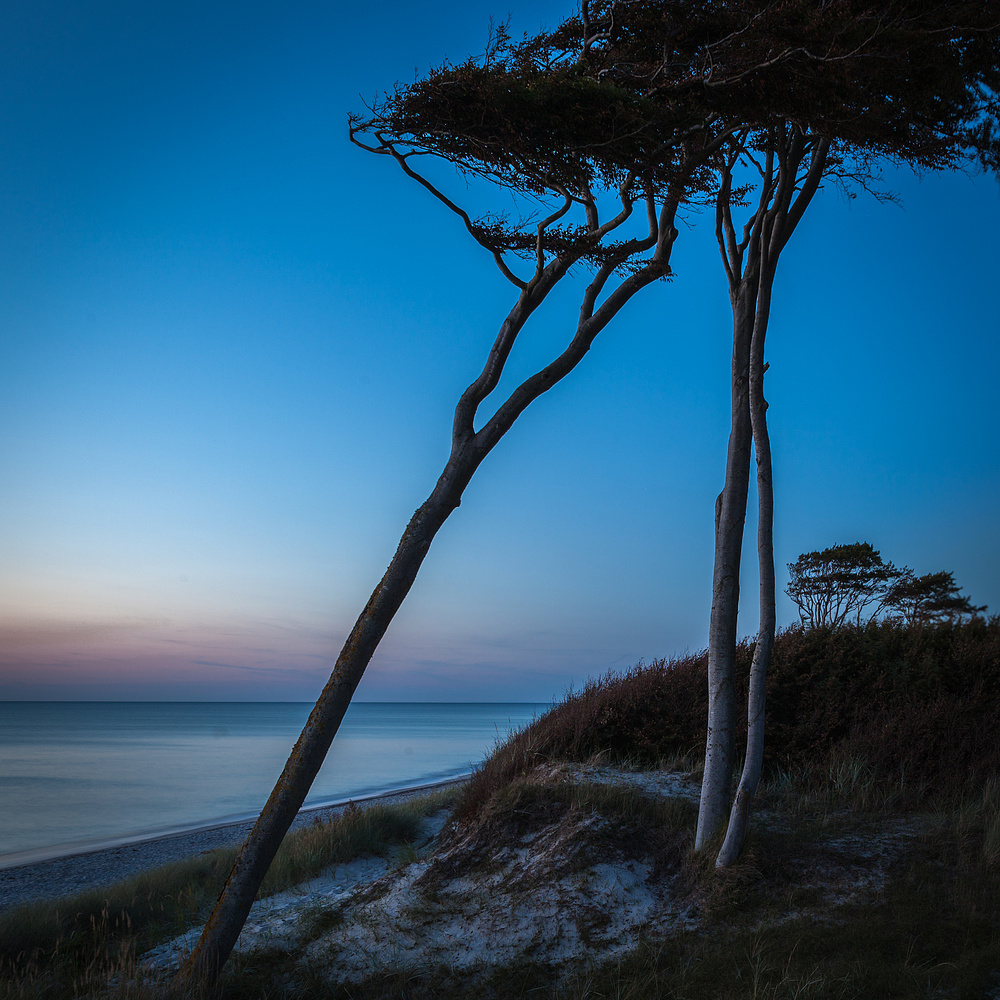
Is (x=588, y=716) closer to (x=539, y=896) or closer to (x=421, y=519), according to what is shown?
(x=539, y=896)

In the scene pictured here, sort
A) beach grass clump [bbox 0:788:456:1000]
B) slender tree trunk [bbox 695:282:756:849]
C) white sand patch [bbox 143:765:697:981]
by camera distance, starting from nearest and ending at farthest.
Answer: white sand patch [bbox 143:765:697:981], slender tree trunk [bbox 695:282:756:849], beach grass clump [bbox 0:788:456:1000]

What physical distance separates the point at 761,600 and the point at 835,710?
3743 millimetres

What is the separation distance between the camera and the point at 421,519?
509 centimetres

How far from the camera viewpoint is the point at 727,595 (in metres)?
5.69

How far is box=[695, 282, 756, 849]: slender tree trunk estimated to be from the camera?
5469mm

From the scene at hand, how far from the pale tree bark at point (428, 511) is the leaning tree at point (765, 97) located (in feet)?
2.87

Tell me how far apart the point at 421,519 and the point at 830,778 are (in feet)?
17.3

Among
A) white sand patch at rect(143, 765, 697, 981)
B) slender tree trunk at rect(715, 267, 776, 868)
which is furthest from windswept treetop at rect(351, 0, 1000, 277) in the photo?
white sand patch at rect(143, 765, 697, 981)

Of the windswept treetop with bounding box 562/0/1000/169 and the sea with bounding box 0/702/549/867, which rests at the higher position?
the windswept treetop with bounding box 562/0/1000/169

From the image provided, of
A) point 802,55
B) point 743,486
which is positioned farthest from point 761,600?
point 802,55

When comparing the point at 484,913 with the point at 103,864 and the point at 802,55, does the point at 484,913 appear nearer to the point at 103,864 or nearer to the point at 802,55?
the point at 802,55

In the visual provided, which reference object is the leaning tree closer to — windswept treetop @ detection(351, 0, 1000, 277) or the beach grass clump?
windswept treetop @ detection(351, 0, 1000, 277)

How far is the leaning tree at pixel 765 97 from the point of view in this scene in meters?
5.02

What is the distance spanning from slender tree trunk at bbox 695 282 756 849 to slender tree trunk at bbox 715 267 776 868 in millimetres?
110
